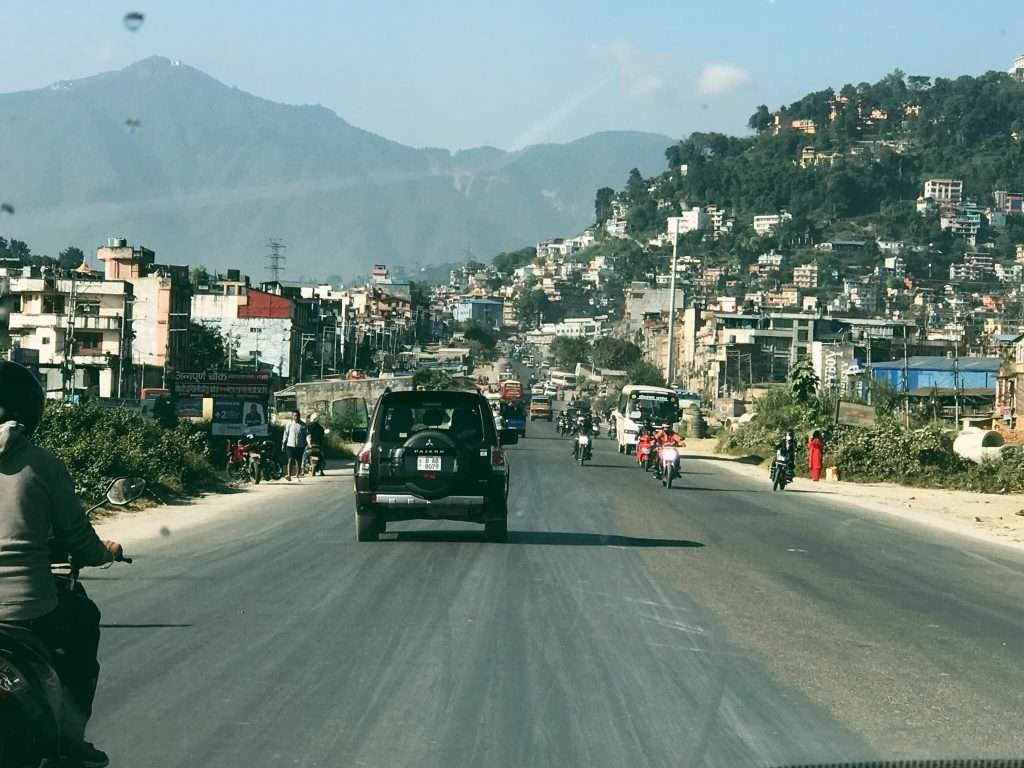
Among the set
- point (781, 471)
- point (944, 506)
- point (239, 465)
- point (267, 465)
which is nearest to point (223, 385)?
point (267, 465)

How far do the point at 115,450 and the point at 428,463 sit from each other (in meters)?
9.83

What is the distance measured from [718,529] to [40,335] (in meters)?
86.2

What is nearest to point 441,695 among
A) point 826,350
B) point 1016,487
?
point 1016,487

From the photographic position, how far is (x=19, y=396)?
19.3 ft

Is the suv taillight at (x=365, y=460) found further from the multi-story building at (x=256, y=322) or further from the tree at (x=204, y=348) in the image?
the multi-story building at (x=256, y=322)

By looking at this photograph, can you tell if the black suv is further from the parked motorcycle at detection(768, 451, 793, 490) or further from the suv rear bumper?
the parked motorcycle at detection(768, 451, 793, 490)

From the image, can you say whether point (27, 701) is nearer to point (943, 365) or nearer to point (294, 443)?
point (294, 443)

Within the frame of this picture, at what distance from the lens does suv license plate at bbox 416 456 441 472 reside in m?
18.7

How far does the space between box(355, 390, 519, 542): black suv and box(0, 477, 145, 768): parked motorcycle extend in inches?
507

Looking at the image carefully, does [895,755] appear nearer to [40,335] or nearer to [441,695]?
[441,695]

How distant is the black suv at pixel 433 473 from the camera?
18.6 metres

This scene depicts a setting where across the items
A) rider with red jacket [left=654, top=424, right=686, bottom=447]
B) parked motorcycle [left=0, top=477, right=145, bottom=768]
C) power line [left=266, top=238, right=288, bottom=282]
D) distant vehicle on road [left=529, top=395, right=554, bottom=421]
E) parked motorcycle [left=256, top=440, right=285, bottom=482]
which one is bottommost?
distant vehicle on road [left=529, top=395, right=554, bottom=421]

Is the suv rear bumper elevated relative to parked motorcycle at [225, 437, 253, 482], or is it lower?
elevated

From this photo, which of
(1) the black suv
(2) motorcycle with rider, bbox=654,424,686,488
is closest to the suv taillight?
(1) the black suv
